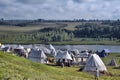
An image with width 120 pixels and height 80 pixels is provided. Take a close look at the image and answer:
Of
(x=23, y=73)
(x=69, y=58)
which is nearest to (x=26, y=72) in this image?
(x=23, y=73)

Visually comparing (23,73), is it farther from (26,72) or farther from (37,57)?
(37,57)

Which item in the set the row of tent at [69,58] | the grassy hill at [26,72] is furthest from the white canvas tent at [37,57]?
the grassy hill at [26,72]

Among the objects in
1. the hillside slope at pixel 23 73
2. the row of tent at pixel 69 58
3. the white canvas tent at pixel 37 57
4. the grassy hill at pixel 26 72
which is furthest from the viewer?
the white canvas tent at pixel 37 57

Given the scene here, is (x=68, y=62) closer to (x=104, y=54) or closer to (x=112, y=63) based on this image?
(x=112, y=63)

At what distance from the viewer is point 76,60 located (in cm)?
9406

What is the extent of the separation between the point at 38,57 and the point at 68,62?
7.72 meters

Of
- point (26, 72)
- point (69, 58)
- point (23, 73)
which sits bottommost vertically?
point (69, 58)

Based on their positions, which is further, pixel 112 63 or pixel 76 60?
pixel 76 60

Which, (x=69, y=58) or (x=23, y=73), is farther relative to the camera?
(x=69, y=58)

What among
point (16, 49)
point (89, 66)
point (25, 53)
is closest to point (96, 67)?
point (89, 66)

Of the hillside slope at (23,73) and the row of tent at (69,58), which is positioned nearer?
the hillside slope at (23,73)

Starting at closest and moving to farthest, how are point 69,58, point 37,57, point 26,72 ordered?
point 26,72 → point 69,58 → point 37,57

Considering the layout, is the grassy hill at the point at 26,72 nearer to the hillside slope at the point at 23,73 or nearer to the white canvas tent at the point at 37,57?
the hillside slope at the point at 23,73

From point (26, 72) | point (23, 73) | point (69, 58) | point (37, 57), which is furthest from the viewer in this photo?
point (37, 57)
